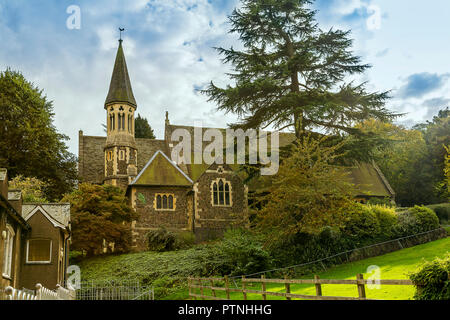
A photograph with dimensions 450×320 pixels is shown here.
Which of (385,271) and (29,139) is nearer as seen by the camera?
(385,271)

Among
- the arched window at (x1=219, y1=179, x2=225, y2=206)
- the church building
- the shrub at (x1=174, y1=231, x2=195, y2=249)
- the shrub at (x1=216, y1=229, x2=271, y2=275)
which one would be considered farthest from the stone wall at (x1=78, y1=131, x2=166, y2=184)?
the shrub at (x1=216, y1=229, x2=271, y2=275)

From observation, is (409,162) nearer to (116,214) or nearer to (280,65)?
(280,65)

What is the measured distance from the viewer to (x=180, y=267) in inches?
977

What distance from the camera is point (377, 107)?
29.5 meters

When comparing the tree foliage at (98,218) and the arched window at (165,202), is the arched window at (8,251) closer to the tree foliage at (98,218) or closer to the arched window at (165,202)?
the tree foliage at (98,218)

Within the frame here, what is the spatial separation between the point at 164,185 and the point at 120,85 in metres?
10.0

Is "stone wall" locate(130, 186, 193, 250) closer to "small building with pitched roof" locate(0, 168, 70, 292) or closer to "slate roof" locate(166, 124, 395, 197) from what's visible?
"slate roof" locate(166, 124, 395, 197)

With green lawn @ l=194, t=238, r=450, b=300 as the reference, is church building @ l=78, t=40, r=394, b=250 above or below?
above

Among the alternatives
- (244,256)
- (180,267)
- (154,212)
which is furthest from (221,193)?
(244,256)

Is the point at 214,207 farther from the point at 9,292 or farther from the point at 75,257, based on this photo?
the point at 9,292

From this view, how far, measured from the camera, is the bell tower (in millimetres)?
37875

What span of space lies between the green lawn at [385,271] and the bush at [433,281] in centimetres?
354
